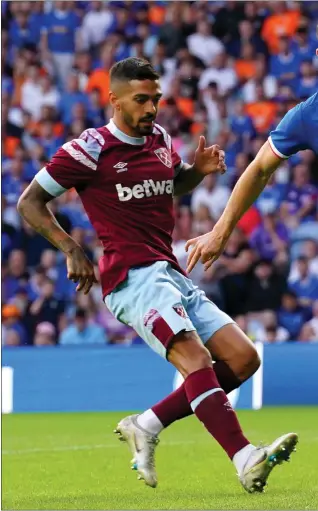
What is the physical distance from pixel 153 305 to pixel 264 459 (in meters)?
1.07

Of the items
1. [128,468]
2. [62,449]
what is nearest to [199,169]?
[128,468]

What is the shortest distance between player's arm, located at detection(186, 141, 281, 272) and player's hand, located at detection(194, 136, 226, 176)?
0.84 meters

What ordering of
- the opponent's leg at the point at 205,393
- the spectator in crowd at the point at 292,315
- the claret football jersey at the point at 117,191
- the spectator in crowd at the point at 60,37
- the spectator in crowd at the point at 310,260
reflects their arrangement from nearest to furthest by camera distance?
the opponent's leg at the point at 205,393 → the claret football jersey at the point at 117,191 → the spectator in crowd at the point at 292,315 → the spectator in crowd at the point at 310,260 → the spectator in crowd at the point at 60,37

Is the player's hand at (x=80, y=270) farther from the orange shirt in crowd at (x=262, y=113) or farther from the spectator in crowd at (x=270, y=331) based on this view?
the orange shirt in crowd at (x=262, y=113)

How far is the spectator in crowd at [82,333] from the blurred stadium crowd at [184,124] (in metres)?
0.01

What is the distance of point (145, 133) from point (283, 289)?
786 cm

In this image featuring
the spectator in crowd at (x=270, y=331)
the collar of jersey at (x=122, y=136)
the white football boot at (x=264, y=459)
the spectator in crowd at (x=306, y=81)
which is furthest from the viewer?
the spectator in crowd at (x=306, y=81)

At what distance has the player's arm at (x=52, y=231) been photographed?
6.36 m

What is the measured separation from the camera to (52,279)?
575 inches

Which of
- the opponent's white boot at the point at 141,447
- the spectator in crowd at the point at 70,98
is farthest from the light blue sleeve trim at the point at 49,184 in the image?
the spectator in crowd at the point at 70,98

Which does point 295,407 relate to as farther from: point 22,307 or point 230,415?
point 230,415

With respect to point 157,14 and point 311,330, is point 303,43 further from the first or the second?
point 311,330

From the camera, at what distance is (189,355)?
20.0ft

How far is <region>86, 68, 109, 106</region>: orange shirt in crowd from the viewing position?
16828mm
